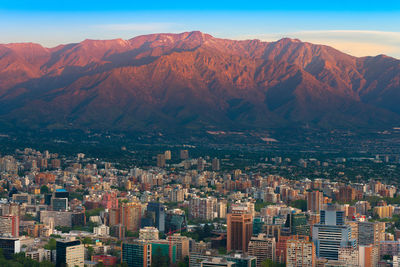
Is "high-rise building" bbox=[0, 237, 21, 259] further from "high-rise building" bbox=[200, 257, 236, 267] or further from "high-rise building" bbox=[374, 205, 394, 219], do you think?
"high-rise building" bbox=[374, 205, 394, 219]

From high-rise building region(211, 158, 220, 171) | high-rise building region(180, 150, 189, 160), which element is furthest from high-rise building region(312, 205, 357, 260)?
high-rise building region(180, 150, 189, 160)

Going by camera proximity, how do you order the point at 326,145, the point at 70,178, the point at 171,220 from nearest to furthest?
the point at 171,220 < the point at 70,178 < the point at 326,145

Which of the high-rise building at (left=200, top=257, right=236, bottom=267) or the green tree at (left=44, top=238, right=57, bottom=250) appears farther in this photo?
the green tree at (left=44, top=238, right=57, bottom=250)

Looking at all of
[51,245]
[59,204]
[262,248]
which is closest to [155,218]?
[51,245]

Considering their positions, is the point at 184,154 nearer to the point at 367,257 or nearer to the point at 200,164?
the point at 200,164

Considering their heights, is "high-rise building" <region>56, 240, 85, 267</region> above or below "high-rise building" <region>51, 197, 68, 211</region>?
above

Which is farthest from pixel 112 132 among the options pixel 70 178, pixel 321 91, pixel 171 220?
pixel 171 220

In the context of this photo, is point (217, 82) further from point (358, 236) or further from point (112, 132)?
point (358, 236)
